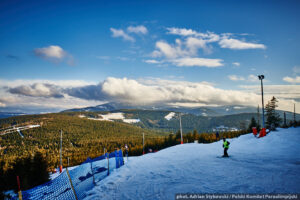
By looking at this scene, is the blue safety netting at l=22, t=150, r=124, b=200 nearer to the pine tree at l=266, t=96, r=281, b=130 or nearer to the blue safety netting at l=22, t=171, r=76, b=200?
the blue safety netting at l=22, t=171, r=76, b=200

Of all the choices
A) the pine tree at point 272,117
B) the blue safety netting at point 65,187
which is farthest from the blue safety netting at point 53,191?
the pine tree at point 272,117

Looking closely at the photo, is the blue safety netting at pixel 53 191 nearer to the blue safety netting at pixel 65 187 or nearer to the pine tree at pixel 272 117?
the blue safety netting at pixel 65 187

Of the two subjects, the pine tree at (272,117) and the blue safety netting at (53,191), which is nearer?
the blue safety netting at (53,191)

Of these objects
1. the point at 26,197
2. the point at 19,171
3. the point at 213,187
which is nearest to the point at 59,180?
the point at 26,197

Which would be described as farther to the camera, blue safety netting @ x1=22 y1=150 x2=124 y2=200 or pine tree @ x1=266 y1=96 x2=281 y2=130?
Answer: pine tree @ x1=266 y1=96 x2=281 y2=130

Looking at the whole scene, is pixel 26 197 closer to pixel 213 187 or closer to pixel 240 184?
pixel 213 187

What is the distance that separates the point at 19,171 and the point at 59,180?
101ft

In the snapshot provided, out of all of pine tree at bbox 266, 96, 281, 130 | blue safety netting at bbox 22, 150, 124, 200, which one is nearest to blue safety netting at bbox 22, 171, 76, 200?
blue safety netting at bbox 22, 150, 124, 200

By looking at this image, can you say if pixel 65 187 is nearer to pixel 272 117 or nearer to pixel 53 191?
pixel 53 191

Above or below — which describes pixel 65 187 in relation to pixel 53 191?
below

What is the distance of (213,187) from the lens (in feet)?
25.0

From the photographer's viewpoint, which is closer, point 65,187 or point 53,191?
point 53,191

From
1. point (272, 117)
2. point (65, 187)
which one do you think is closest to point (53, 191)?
point (65, 187)

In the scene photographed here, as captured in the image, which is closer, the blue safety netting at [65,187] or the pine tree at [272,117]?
the blue safety netting at [65,187]
